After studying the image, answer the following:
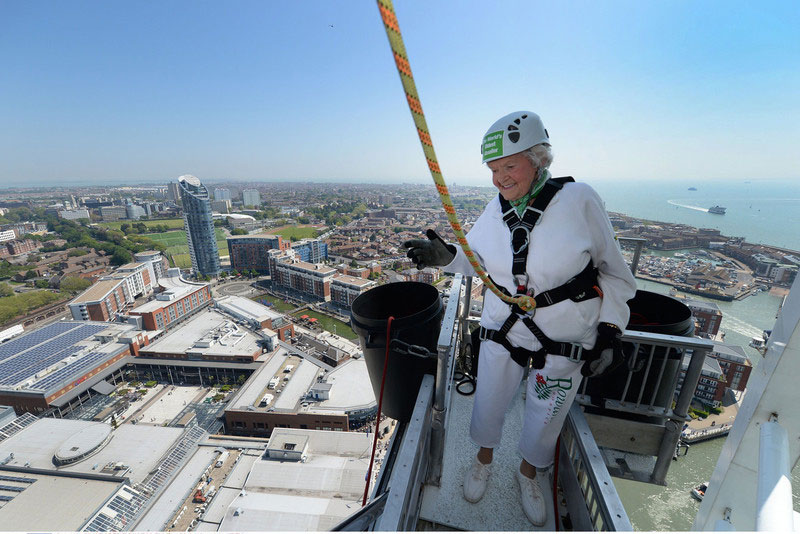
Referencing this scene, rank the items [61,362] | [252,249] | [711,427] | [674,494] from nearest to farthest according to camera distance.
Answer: [674,494] < [711,427] < [61,362] < [252,249]

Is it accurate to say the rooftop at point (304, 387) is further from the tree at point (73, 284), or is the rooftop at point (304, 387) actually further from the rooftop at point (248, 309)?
the tree at point (73, 284)

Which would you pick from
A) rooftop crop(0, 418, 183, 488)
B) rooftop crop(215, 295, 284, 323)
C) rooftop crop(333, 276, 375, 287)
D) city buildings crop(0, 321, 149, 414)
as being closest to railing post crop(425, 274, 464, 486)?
rooftop crop(0, 418, 183, 488)

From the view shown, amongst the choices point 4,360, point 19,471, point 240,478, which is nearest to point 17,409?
point 4,360

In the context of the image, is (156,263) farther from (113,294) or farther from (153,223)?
(153,223)

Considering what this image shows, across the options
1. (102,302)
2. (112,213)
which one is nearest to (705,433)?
(102,302)

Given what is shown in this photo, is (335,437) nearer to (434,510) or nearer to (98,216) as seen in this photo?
(434,510)

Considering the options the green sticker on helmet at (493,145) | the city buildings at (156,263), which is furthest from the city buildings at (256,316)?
the green sticker on helmet at (493,145)
